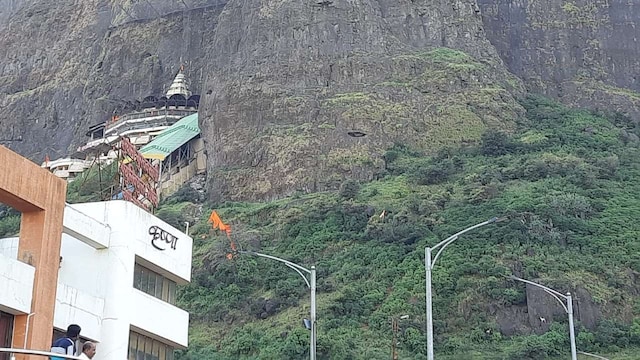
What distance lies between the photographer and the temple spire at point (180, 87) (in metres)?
128

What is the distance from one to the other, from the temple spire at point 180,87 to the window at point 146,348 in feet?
301

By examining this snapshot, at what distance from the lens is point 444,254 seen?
82750 millimetres

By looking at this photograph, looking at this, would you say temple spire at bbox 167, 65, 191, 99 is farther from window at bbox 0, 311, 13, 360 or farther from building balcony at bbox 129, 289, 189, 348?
window at bbox 0, 311, 13, 360

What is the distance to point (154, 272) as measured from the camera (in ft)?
123

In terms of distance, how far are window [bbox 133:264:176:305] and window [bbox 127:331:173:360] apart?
1.53 meters

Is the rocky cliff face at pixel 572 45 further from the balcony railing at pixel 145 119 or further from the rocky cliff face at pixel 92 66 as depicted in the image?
the balcony railing at pixel 145 119

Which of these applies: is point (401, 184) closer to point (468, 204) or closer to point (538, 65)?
point (468, 204)

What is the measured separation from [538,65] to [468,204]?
39.1 m

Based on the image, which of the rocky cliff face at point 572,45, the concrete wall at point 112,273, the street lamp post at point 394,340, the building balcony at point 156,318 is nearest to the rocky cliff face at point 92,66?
the rocky cliff face at point 572,45

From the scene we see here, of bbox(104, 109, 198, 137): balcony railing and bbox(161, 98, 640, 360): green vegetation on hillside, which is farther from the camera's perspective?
bbox(104, 109, 198, 137): balcony railing

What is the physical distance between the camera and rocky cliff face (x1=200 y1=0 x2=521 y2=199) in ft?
343

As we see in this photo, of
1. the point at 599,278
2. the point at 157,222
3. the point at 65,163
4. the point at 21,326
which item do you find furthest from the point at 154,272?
the point at 65,163

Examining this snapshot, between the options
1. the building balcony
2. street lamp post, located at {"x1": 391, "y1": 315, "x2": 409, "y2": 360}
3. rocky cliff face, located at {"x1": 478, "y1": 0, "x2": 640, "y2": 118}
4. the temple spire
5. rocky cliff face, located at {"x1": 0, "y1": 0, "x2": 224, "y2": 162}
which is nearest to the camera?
the building balcony

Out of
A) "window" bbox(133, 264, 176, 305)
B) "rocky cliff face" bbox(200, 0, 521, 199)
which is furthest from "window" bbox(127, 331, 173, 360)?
"rocky cliff face" bbox(200, 0, 521, 199)
